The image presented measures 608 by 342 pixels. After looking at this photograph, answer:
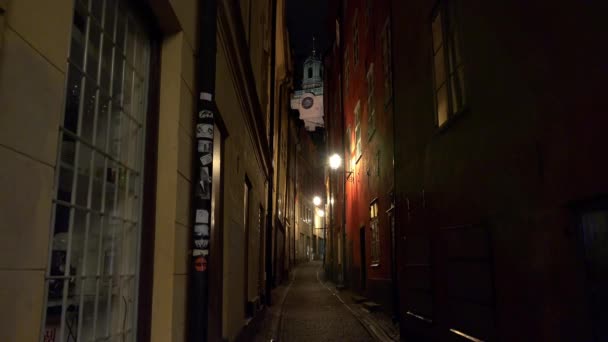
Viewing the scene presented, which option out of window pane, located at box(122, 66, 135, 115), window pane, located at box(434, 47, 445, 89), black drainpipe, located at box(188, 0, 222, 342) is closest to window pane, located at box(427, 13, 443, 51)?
window pane, located at box(434, 47, 445, 89)

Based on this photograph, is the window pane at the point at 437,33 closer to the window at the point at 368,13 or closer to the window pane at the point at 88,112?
the window pane at the point at 88,112

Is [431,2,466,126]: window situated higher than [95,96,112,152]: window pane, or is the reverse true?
[431,2,466,126]: window

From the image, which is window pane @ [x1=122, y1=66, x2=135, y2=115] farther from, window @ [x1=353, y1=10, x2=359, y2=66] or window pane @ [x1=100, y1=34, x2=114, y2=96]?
window @ [x1=353, y1=10, x2=359, y2=66]

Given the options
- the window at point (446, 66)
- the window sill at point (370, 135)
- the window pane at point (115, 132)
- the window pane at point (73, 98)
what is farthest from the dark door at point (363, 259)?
the window pane at point (73, 98)

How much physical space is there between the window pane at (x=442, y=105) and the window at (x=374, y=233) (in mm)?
5973

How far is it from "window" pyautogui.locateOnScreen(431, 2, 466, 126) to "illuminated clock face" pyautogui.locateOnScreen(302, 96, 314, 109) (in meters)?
44.9

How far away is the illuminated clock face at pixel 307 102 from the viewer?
51.8 m

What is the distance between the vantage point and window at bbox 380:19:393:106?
11.0 meters

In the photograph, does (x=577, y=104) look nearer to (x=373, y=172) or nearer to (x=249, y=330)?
(x=249, y=330)

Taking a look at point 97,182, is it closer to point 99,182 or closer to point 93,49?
point 99,182

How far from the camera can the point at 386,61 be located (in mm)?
11500

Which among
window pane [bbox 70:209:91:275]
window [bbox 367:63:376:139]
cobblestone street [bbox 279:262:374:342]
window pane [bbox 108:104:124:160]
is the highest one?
window [bbox 367:63:376:139]

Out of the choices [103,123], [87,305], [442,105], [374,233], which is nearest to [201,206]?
[103,123]

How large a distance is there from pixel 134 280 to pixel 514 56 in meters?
3.72
